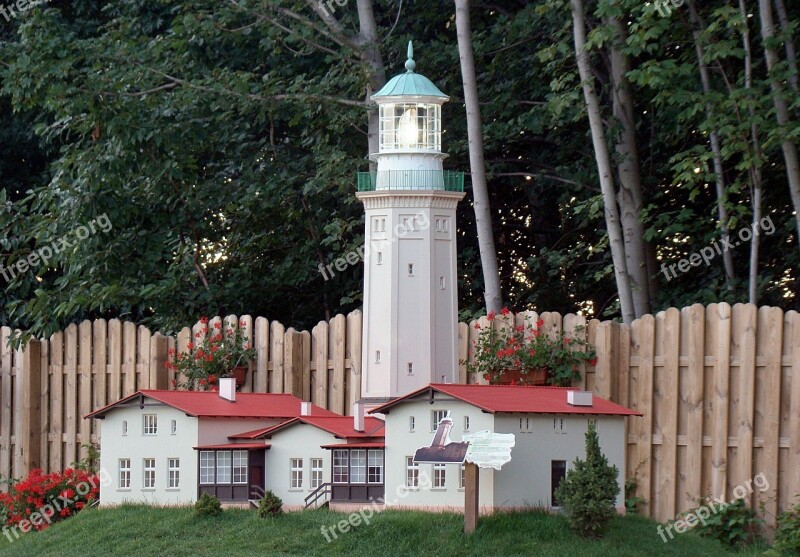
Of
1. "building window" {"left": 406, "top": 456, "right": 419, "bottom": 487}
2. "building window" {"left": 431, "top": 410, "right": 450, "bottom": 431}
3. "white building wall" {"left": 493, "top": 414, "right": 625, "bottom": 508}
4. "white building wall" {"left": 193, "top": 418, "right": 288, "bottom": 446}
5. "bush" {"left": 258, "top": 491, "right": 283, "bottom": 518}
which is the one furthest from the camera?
"white building wall" {"left": 193, "top": 418, "right": 288, "bottom": 446}

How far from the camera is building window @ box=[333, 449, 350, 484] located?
56.2 feet

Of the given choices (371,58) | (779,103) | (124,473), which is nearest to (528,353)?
(779,103)

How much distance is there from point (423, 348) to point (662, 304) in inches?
204

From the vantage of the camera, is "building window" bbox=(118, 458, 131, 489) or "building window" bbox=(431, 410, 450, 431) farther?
"building window" bbox=(118, 458, 131, 489)

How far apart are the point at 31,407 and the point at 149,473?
18.7 ft

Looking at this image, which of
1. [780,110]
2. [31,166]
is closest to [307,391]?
[780,110]

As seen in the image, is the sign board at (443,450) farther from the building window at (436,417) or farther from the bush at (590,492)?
the bush at (590,492)

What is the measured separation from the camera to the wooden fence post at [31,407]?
2353 cm

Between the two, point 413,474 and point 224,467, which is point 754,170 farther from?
point 224,467

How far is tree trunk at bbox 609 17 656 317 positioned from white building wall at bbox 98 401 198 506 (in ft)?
21.7

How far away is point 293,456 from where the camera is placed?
17656 millimetres

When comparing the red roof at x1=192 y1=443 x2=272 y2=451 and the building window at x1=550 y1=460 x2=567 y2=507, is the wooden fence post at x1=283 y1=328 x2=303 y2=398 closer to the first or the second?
the red roof at x1=192 y1=443 x2=272 y2=451

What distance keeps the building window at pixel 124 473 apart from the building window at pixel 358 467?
335cm

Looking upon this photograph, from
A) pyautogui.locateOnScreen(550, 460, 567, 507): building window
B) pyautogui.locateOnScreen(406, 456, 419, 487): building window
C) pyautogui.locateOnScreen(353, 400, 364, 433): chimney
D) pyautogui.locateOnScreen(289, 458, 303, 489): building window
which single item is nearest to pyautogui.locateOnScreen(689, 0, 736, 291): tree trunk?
pyautogui.locateOnScreen(550, 460, 567, 507): building window
